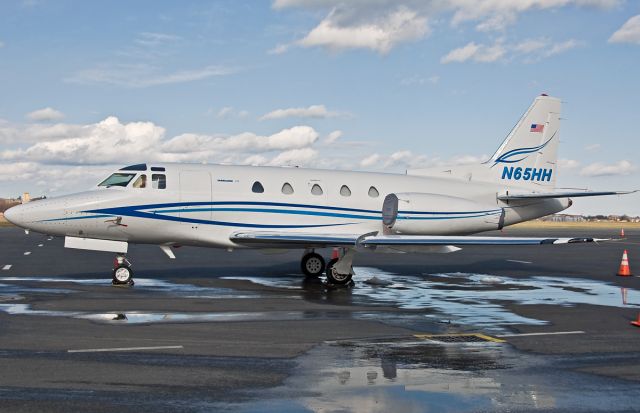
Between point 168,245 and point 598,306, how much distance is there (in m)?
11.5

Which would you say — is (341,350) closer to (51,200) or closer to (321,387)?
(321,387)

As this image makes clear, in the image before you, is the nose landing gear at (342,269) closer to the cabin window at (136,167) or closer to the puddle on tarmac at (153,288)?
the puddle on tarmac at (153,288)

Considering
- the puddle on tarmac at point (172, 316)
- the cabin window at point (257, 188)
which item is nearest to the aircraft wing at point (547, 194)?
the cabin window at point (257, 188)

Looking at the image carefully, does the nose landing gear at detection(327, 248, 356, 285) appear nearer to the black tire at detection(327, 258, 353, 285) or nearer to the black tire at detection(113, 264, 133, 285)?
the black tire at detection(327, 258, 353, 285)

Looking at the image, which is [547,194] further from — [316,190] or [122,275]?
[122,275]

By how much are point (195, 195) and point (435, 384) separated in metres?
13.1

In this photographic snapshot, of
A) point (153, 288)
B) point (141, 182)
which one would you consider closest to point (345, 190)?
point (141, 182)

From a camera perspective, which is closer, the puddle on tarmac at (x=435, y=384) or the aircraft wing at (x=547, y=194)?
the puddle on tarmac at (x=435, y=384)

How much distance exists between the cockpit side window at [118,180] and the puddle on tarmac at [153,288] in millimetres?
2677

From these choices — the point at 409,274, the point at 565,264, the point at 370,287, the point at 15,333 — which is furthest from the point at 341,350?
the point at 565,264

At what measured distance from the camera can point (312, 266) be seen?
22.6 meters

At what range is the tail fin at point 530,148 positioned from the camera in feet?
80.8

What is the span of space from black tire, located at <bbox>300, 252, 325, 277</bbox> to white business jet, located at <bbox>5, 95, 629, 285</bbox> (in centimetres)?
3

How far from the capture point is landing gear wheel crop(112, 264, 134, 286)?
62.6 ft
